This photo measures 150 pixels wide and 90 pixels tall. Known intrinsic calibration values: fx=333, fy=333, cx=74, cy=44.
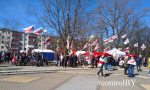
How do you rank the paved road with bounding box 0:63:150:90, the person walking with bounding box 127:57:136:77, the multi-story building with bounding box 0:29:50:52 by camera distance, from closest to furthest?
the paved road with bounding box 0:63:150:90 < the person walking with bounding box 127:57:136:77 < the multi-story building with bounding box 0:29:50:52

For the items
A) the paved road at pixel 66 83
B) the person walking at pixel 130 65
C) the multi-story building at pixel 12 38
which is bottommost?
the paved road at pixel 66 83

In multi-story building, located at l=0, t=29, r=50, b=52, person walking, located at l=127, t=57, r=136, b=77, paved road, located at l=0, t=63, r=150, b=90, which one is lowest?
paved road, located at l=0, t=63, r=150, b=90

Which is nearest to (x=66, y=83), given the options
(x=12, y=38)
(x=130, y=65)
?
(x=130, y=65)

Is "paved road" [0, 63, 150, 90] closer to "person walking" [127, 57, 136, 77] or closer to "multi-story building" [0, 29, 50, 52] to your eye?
"person walking" [127, 57, 136, 77]

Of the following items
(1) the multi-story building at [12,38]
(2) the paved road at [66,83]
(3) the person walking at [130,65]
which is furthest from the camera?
(1) the multi-story building at [12,38]

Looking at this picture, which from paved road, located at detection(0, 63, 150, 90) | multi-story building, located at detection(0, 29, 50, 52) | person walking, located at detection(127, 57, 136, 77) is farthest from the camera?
multi-story building, located at detection(0, 29, 50, 52)

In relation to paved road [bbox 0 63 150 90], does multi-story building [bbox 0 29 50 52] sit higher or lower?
higher

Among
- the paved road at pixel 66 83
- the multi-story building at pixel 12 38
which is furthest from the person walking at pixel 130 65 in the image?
the multi-story building at pixel 12 38

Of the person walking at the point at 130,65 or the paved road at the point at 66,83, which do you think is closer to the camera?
the paved road at the point at 66,83

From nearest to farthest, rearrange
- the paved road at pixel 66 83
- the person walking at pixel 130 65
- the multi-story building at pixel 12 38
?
the paved road at pixel 66 83 < the person walking at pixel 130 65 < the multi-story building at pixel 12 38

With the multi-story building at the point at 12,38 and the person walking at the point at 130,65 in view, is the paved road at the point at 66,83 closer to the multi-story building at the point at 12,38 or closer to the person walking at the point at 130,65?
the person walking at the point at 130,65

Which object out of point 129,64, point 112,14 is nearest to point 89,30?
point 112,14

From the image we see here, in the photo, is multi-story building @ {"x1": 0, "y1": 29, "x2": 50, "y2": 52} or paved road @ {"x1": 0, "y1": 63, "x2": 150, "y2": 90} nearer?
paved road @ {"x1": 0, "y1": 63, "x2": 150, "y2": 90}

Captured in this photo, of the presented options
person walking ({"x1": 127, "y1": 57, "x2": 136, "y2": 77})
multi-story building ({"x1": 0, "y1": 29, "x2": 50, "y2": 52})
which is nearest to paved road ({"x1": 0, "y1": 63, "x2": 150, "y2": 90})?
person walking ({"x1": 127, "y1": 57, "x2": 136, "y2": 77})
